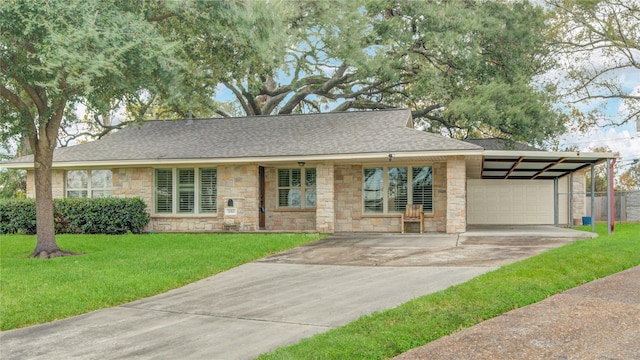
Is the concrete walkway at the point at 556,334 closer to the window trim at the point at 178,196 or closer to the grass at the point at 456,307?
the grass at the point at 456,307

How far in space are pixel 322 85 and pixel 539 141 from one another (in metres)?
11.0

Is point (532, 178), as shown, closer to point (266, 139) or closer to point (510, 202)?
point (510, 202)

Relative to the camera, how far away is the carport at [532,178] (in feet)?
47.8

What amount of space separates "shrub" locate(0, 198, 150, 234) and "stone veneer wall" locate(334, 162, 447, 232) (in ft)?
21.2

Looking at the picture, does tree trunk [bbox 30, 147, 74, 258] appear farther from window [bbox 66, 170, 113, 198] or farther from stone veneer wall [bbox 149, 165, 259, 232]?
window [bbox 66, 170, 113, 198]

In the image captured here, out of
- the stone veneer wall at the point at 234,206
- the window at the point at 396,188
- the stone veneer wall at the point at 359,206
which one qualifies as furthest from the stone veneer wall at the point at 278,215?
the window at the point at 396,188

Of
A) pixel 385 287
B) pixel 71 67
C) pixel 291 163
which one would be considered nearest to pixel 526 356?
pixel 385 287

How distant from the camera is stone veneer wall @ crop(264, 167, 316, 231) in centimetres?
1764

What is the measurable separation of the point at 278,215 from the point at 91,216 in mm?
6113

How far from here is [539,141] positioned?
2325 cm

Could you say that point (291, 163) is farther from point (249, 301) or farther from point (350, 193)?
point (249, 301)

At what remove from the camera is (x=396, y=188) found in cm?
1686

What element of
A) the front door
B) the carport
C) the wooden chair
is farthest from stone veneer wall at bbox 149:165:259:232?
the carport

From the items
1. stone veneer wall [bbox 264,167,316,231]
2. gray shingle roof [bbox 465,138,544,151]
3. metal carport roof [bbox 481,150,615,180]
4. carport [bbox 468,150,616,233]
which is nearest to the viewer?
metal carport roof [bbox 481,150,615,180]
